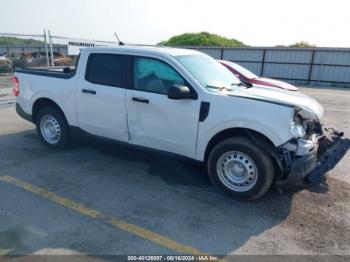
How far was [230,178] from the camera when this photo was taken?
13.8 feet

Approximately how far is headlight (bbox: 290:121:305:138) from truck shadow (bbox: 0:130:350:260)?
22.2 inches

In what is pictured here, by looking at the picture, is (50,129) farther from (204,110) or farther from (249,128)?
(249,128)

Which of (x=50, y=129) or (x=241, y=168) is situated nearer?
(x=241, y=168)

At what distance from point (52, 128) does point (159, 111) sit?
7.97 ft

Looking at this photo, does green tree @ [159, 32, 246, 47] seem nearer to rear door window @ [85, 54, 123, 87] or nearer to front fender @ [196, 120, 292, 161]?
rear door window @ [85, 54, 123, 87]


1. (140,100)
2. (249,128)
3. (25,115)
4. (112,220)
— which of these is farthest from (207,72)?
(25,115)

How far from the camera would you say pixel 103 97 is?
491 centimetres

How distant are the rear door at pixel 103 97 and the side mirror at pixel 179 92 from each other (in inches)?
37.2

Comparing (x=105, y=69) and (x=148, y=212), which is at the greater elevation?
(x=105, y=69)

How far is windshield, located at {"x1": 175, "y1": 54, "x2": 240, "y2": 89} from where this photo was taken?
441 centimetres

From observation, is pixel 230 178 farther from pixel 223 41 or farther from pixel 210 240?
pixel 223 41

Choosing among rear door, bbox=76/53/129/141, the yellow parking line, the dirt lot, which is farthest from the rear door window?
the yellow parking line

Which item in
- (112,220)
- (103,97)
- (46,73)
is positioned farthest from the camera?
(46,73)

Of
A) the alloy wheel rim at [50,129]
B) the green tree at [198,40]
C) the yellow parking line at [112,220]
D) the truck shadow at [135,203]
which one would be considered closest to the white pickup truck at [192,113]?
the alloy wheel rim at [50,129]
